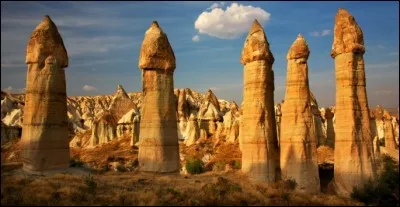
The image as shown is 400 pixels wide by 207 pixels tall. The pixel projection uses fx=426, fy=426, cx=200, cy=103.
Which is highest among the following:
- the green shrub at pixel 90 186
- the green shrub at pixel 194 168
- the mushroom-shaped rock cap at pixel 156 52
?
the mushroom-shaped rock cap at pixel 156 52

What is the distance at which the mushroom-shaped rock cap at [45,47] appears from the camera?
63.6 ft

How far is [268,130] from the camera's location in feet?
69.9

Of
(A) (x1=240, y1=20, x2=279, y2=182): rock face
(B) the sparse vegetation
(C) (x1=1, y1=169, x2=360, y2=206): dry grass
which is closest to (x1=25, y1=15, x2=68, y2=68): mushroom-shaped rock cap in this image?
(C) (x1=1, y1=169, x2=360, y2=206): dry grass

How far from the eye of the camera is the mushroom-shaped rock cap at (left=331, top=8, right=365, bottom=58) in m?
22.2

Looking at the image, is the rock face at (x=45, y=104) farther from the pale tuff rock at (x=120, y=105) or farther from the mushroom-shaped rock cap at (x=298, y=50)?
the pale tuff rock at (x=120, y=105)

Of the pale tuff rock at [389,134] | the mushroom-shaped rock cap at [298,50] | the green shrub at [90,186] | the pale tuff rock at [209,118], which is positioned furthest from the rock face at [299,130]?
the pale tuff rock at [209,118]

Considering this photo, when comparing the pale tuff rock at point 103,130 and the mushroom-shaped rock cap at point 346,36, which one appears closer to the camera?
the mushroom-shaped rock cap at point 346,36

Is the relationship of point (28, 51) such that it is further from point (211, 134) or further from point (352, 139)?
point (211, 134)

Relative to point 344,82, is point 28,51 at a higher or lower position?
higher

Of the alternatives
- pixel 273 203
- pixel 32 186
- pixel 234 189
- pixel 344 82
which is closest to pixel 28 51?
pixel 32 186

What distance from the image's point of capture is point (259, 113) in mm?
21234

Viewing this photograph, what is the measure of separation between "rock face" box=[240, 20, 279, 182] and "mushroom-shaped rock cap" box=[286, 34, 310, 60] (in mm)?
1016

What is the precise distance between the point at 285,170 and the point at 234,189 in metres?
4.02

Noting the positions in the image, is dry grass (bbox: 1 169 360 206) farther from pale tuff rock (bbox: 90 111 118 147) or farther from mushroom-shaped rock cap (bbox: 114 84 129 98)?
mushroom-shaped rock cap (bbox: 114 84 129 98)
